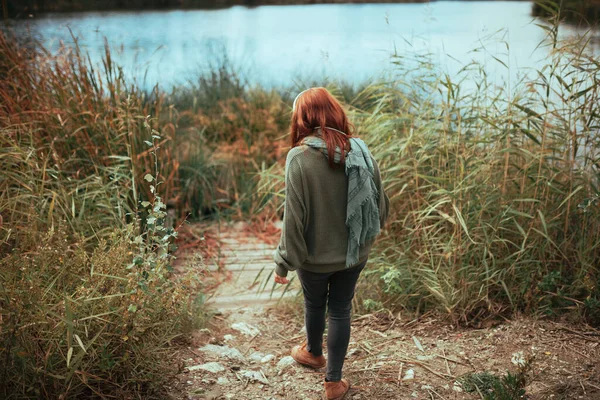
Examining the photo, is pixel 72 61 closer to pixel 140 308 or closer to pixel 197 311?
pixel 197 311

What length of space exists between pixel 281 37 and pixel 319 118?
8943 mm

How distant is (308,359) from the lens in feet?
10.0

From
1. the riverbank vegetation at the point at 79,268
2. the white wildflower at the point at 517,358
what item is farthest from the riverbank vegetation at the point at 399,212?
the white wildflower at the point at 517,358

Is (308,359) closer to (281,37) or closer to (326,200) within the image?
(326,200)

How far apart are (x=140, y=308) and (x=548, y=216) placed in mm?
2452

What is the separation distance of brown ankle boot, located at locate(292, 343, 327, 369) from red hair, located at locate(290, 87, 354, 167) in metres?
1.11

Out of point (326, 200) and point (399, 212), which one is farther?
point (399, 212)

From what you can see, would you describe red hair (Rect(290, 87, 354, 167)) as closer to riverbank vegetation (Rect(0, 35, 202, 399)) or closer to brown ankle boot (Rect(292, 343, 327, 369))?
riverbank vegetation (Rect(0, 35, 202, 399))

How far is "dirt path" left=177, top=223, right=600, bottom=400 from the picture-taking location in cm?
278

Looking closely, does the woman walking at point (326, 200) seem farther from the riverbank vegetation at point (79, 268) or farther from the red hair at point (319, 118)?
the riverbank vegetation at point (79, 268)

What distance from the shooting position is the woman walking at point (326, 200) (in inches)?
99.4

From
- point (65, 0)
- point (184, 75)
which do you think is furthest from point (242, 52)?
point (65, 0)

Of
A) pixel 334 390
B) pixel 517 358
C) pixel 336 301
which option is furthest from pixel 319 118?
pixel 517 358

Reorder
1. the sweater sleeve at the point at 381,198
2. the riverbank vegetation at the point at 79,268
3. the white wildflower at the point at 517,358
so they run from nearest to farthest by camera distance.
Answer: the riverbank vegetation at the point at 79,268, the sweater sleeve at the point at 381,198, the white wildflower at the point at 517,358
